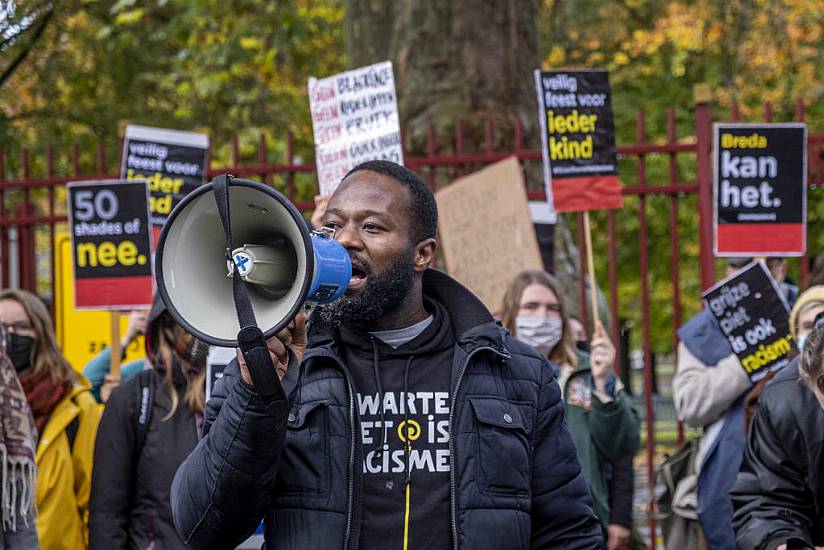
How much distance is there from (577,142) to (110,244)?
2294 mm

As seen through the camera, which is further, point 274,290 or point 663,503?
point 663,503

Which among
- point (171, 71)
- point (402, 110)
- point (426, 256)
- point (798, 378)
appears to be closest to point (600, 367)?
point (798, 378)

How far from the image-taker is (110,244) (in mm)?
5945

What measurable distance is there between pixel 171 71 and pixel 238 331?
37.6ft

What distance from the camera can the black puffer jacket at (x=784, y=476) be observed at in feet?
11.8

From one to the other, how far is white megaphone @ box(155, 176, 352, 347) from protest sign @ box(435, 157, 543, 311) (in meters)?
3.60

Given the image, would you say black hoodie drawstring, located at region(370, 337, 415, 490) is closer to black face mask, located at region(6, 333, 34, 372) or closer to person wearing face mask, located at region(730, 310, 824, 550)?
person wearing face mask, located at region(730, 310, 824, 550)

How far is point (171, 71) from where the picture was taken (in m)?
13.4

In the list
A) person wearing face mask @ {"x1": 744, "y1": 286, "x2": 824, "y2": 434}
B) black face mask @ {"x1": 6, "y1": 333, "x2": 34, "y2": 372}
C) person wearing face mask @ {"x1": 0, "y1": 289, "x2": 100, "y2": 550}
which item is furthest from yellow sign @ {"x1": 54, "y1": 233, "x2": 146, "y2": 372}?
person wearing face mask @ {"x1": 744, "y1": 286, "x2": 824, "y2": 434}

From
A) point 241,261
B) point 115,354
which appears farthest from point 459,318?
point 115,354

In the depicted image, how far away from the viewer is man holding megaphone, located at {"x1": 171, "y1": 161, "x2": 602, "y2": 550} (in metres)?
2.57

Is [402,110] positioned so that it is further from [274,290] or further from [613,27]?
[613,27]

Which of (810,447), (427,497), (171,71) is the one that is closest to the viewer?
(427,497)

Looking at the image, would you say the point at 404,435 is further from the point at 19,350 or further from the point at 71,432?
the point at 19,350
